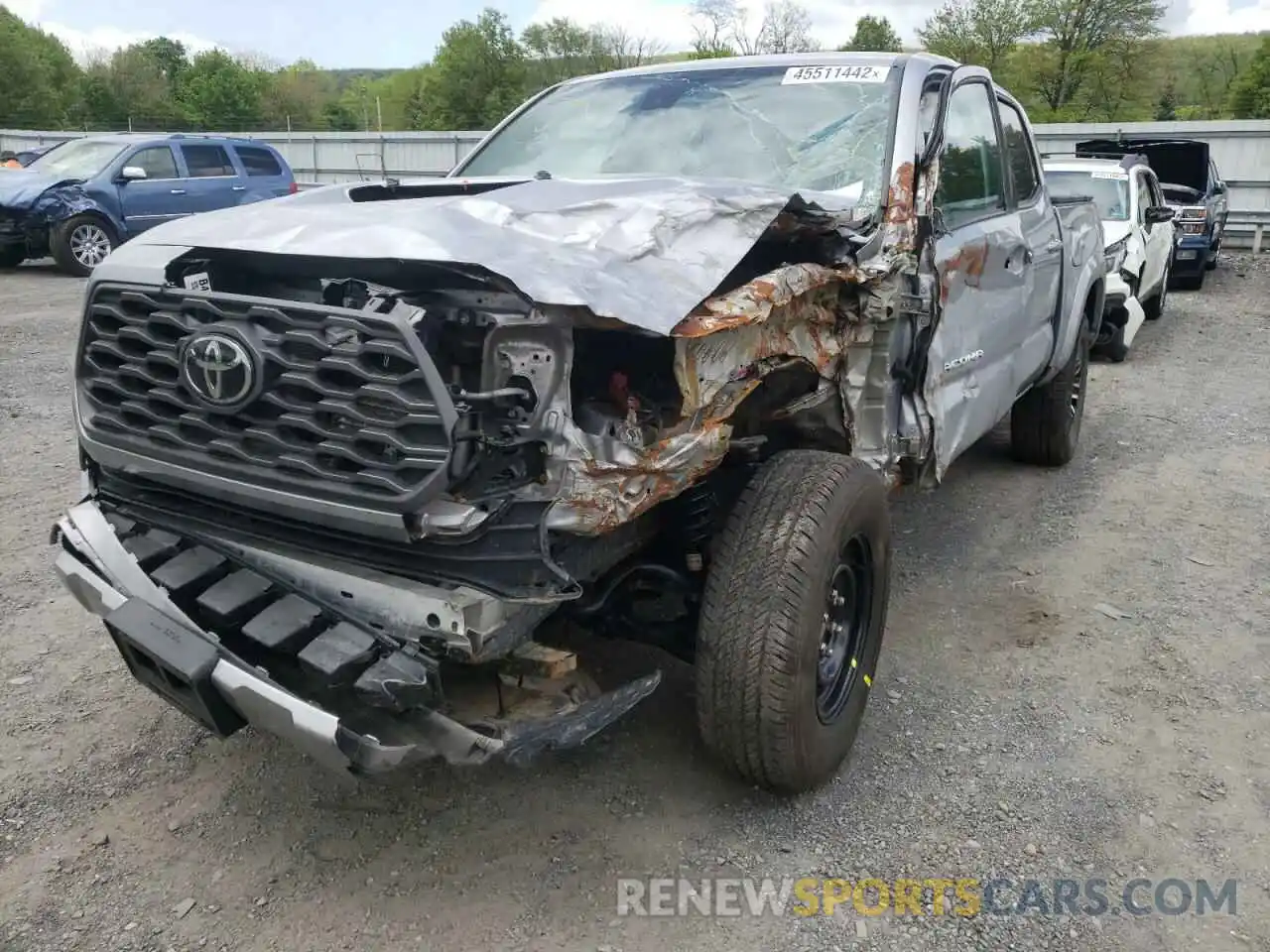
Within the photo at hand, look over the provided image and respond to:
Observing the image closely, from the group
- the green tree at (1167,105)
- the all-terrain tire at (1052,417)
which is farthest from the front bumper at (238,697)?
the green tree at (1167,105)

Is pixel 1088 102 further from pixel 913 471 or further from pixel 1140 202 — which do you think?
pixel 913 471

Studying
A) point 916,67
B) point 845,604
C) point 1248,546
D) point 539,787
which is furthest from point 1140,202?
point 539,787

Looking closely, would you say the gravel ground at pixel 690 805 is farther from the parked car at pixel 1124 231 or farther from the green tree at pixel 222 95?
the green tree at pixel 222 95

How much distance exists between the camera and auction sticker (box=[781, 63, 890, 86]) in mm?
3844

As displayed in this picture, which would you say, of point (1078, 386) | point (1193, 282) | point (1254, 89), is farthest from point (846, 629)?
point (1254, 89)

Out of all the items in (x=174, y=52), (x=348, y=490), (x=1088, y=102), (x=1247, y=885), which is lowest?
(x=1247, y=885)

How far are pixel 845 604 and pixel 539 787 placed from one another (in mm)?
1050

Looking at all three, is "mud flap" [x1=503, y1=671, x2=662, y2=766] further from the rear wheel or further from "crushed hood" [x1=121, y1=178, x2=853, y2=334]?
the rear wheel

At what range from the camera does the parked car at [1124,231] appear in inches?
355

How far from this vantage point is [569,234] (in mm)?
2434

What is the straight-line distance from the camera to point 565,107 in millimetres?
4293

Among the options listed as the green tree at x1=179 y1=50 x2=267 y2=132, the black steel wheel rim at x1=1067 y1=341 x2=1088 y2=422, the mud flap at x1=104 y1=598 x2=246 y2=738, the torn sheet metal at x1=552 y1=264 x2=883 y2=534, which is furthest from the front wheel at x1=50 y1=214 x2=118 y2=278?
the green tree at x1=179 y1=50 x2=267 y2=132

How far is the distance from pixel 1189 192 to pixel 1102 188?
4.53 meters
